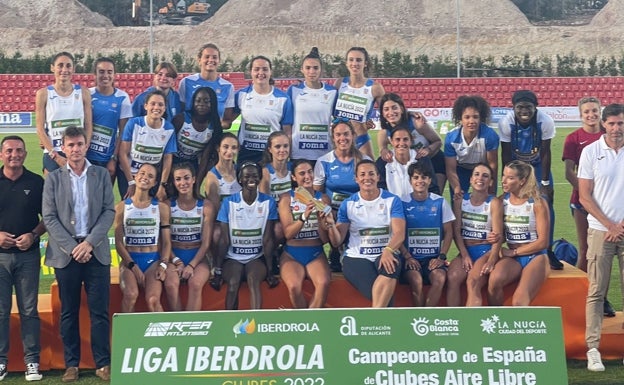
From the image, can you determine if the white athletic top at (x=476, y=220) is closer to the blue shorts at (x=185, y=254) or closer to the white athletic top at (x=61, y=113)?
the blue shorts at (x=185, y=254)

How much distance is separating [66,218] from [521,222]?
129 inches

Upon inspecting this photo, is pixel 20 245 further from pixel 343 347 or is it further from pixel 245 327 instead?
pixel 343 347

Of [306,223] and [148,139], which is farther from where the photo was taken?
[148,139]

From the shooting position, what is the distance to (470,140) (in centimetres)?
760

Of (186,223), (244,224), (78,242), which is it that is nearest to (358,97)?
(244,224)

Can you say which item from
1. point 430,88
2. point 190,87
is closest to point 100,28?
point 430,88

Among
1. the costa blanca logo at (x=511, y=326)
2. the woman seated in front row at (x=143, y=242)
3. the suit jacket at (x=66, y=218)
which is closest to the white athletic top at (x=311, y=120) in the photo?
the woman seated in front row at (x=143, y=242)

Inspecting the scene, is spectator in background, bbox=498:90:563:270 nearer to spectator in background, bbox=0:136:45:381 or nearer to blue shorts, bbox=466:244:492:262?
blue shorts, bbox=466:244:492:262

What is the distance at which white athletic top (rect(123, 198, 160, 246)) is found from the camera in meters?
6.77

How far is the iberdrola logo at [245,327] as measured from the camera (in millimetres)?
5477

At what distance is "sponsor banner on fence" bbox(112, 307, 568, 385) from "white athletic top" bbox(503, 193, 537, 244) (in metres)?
1.39

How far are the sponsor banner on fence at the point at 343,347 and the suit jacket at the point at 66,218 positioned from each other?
0.95 metres

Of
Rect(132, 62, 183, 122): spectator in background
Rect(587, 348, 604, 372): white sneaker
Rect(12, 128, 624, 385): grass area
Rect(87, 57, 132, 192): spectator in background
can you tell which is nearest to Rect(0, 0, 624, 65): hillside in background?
Rect(12, 128, 624, 385): grass area

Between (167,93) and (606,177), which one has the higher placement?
(167,93)
